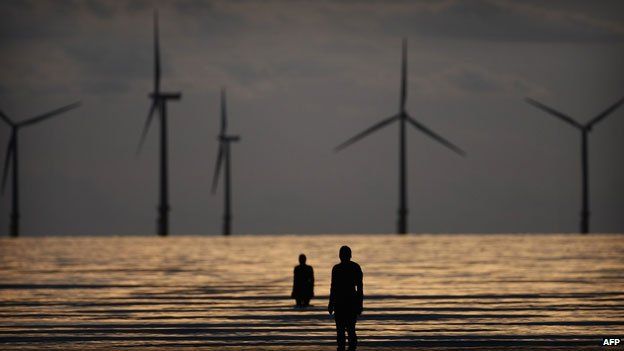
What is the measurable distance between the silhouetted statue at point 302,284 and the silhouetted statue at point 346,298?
14.1 m

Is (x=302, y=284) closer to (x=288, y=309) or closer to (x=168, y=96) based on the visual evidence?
(x=288, y=309)

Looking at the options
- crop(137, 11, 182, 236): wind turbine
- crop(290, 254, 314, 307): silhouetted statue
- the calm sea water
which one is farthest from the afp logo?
crop(137, 11, 182, 236): wind turbine

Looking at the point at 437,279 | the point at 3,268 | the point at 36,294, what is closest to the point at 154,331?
the point at 36,294

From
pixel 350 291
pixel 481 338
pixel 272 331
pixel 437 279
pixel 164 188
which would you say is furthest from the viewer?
pixel 164 188

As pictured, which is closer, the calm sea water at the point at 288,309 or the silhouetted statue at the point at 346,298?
the silhouetted statue at the point at 346,298

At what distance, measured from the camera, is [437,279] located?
60781 millimetres

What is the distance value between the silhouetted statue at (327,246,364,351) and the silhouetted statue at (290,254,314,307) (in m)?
14.1

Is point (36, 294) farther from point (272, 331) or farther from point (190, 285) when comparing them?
point (272, 331)

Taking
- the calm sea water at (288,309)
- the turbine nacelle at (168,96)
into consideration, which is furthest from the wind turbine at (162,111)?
the calm sea water at (288,309)

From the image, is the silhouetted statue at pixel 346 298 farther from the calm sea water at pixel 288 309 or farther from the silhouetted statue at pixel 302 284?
the silhouetted statue at pixel 302 284

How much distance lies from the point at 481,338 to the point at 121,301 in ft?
56.1

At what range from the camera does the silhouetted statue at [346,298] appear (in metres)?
27.8

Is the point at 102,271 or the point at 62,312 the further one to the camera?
the point at 102,271

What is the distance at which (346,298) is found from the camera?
27.8 meters
